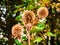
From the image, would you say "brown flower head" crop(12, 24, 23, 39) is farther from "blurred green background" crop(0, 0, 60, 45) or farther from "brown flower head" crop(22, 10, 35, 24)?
"blurred green background" crop(0, 0, 60, 45)

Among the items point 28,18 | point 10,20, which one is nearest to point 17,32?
point 28,18

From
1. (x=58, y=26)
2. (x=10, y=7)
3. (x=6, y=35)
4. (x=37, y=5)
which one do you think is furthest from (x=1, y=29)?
(x=37, y=5)

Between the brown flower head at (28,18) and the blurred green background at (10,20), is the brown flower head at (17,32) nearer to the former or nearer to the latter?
the brown flower head at (28,18)

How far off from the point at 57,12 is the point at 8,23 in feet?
3.39

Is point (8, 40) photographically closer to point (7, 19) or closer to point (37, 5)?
point (7, 19)

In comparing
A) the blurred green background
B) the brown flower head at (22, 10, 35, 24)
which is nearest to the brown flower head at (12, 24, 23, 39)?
the brown flower head at (22, 10, 35, 24)

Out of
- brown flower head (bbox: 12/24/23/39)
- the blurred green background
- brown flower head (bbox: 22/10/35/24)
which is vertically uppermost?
brown flower head (bbox: 22/10/35/24)

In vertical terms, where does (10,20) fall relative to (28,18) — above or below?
below

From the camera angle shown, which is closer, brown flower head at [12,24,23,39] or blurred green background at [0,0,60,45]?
brown flower head at [12,24,23,39]

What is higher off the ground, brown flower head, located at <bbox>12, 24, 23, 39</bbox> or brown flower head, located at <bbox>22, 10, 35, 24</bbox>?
brown flower head, located at <bbox>22, 10, 35, 24</bbox>

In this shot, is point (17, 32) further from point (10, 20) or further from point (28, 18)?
point (10, 20)

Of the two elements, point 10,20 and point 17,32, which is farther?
point 10,20

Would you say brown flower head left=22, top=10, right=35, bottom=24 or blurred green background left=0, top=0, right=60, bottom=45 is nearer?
brown flower head left=22, top=10, right=35, bottom=24

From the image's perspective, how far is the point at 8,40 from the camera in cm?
386
